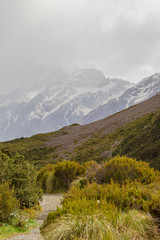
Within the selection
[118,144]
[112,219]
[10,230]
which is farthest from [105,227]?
[118,144]

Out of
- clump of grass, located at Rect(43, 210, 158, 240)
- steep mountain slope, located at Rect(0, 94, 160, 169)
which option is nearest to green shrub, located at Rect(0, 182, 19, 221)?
clump of grass, located at Rect(43, 210, 158, 240)

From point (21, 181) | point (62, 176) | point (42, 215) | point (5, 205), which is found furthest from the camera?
point (62, 176)

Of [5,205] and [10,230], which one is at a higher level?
[5,205]

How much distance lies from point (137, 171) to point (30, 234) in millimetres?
5507

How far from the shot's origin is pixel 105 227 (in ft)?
13.3

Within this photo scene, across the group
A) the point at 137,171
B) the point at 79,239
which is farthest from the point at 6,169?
the point at 137,171

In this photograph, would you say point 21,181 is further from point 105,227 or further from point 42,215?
point 105,227

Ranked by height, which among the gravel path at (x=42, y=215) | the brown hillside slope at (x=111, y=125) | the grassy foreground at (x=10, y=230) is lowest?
the gravel path at (x=42, y=215)

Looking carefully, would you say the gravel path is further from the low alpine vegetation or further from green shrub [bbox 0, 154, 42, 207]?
the low alpine vegetation

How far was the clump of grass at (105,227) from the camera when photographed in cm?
386

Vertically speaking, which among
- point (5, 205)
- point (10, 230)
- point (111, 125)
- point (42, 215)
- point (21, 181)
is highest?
point (111, 125)

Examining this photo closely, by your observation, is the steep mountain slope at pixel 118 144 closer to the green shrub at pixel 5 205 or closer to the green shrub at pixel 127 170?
the green shrub at pixel 127 170

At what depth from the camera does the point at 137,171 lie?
905 centimetres

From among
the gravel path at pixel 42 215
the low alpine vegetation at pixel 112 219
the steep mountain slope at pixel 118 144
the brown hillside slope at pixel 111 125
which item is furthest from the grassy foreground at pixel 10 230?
the brown hillside slope at pixel 111 125
